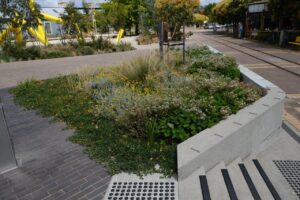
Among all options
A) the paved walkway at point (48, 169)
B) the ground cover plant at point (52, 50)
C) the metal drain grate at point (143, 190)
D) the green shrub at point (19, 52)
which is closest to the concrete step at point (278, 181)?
the metal drain grate at point (143, 190)

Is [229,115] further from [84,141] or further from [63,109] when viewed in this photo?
[63,109]

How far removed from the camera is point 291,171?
368 cm

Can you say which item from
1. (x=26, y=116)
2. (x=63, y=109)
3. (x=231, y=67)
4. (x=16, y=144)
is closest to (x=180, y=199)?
(x=16, y=144)

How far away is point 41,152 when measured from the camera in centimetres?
368

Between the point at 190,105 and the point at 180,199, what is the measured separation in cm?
172

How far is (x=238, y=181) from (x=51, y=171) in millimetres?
2294

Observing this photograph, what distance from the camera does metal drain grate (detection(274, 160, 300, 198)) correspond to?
333 centimetres

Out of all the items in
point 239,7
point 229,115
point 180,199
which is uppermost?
point 239,7

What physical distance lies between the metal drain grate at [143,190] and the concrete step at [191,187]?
75 mm

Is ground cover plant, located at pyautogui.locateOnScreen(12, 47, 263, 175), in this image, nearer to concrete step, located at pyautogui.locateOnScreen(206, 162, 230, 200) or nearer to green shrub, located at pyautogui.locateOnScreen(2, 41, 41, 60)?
concrete step, located at pyautogui.locateOnScreen(206, 162, 230, 200)

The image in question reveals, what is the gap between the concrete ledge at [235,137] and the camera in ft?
10.0

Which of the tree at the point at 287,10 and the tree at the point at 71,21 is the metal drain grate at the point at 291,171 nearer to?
the tree at the point at 287,10

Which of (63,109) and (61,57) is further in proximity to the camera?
(61,57)

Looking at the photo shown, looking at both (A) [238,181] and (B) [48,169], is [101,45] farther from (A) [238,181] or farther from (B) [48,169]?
(A) [238,181]
